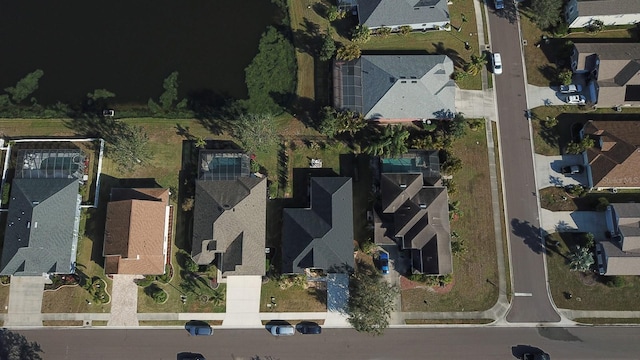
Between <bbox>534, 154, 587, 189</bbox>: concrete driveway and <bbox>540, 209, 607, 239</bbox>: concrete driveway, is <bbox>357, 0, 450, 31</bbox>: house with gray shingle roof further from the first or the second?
<bbox>540, 209, 607, 239</bbox>: concrete driveway

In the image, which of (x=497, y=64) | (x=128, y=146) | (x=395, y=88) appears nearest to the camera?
(x=128, y=146)

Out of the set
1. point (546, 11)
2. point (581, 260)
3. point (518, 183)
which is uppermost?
point (546, 11)

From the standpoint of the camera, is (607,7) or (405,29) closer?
(607,7)

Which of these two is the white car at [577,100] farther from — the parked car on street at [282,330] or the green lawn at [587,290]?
the parked car on street at [282,330]

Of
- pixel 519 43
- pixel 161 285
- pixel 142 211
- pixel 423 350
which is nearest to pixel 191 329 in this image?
pixel 161 285

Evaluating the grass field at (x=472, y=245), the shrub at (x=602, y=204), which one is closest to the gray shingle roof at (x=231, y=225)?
the grass field at (x=472, y=245)

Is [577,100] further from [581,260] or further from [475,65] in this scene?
[581,260]

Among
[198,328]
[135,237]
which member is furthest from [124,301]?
[198,328]

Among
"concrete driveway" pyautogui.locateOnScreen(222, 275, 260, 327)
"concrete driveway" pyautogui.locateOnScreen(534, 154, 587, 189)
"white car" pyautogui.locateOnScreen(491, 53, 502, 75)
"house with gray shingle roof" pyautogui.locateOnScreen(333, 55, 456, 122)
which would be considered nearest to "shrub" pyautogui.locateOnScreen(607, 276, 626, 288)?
"concrete driveway" pyautogui.locateOnScreen(534, 154, 587, 189)
